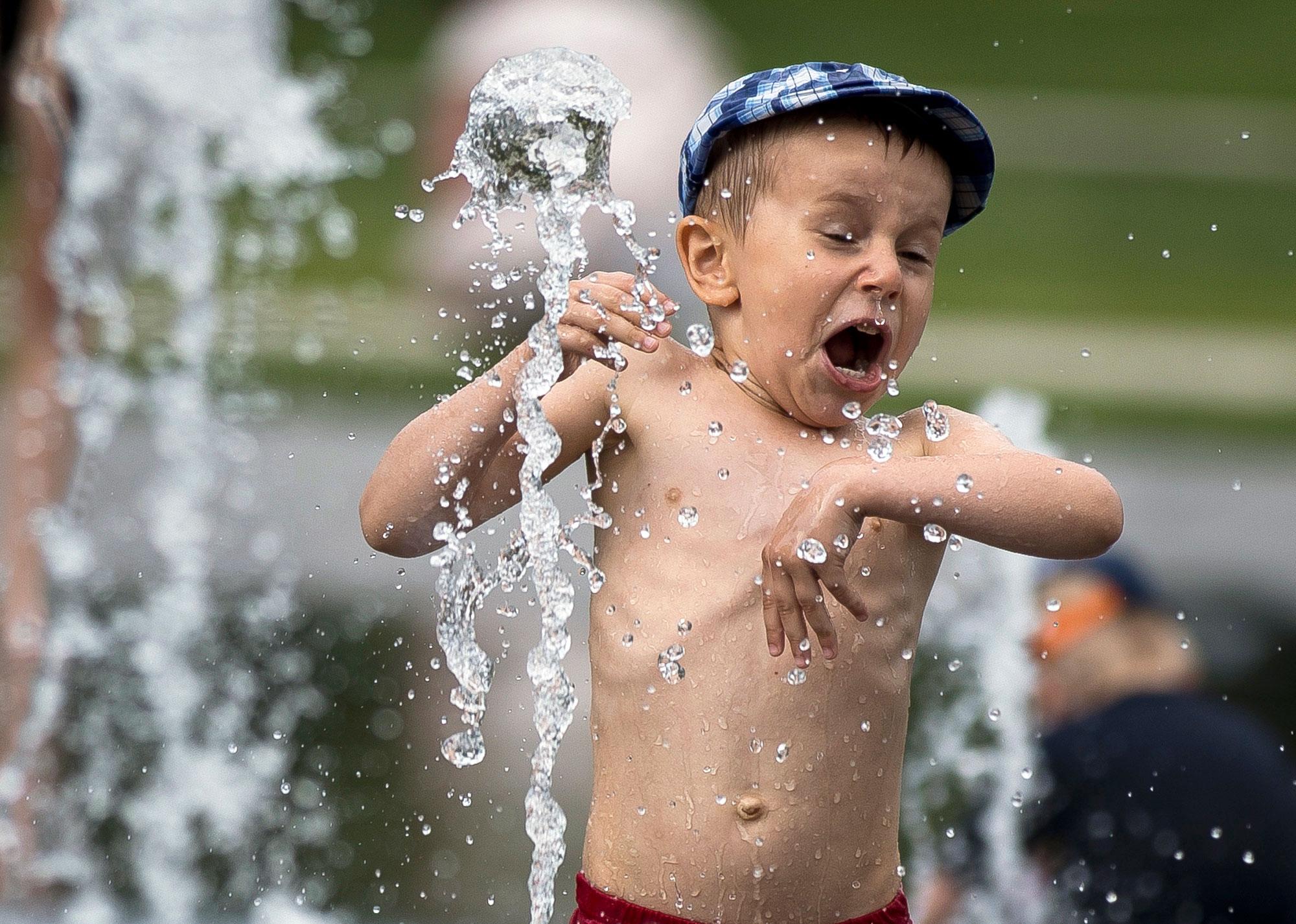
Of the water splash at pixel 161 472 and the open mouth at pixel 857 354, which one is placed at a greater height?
the open mouth at pixel 857 354

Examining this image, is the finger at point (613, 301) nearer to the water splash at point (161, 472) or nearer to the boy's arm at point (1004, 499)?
the boy's arm at point (1004, 499)

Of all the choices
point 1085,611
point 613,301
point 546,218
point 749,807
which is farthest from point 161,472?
point 749,807

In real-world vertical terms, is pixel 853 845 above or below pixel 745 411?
below

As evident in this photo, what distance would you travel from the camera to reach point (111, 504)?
491 cm

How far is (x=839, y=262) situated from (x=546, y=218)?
0.34 meters

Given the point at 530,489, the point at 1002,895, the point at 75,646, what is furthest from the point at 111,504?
the point at 530,489

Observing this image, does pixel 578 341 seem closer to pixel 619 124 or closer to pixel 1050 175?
pixel 619 124

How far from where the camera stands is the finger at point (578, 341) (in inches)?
72.7

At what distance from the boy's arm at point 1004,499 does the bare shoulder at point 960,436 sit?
2.4 inches

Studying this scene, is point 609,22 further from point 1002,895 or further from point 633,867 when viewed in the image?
point 633,867

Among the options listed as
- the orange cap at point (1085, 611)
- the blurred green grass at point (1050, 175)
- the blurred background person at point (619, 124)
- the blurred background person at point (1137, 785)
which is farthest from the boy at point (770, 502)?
the blurred green grass at point (1050, 175)

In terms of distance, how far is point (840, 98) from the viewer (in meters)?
1.82

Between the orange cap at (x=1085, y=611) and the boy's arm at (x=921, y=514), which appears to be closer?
the boy's arm at (x=921, y=514)

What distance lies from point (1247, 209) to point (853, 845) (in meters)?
8.02
